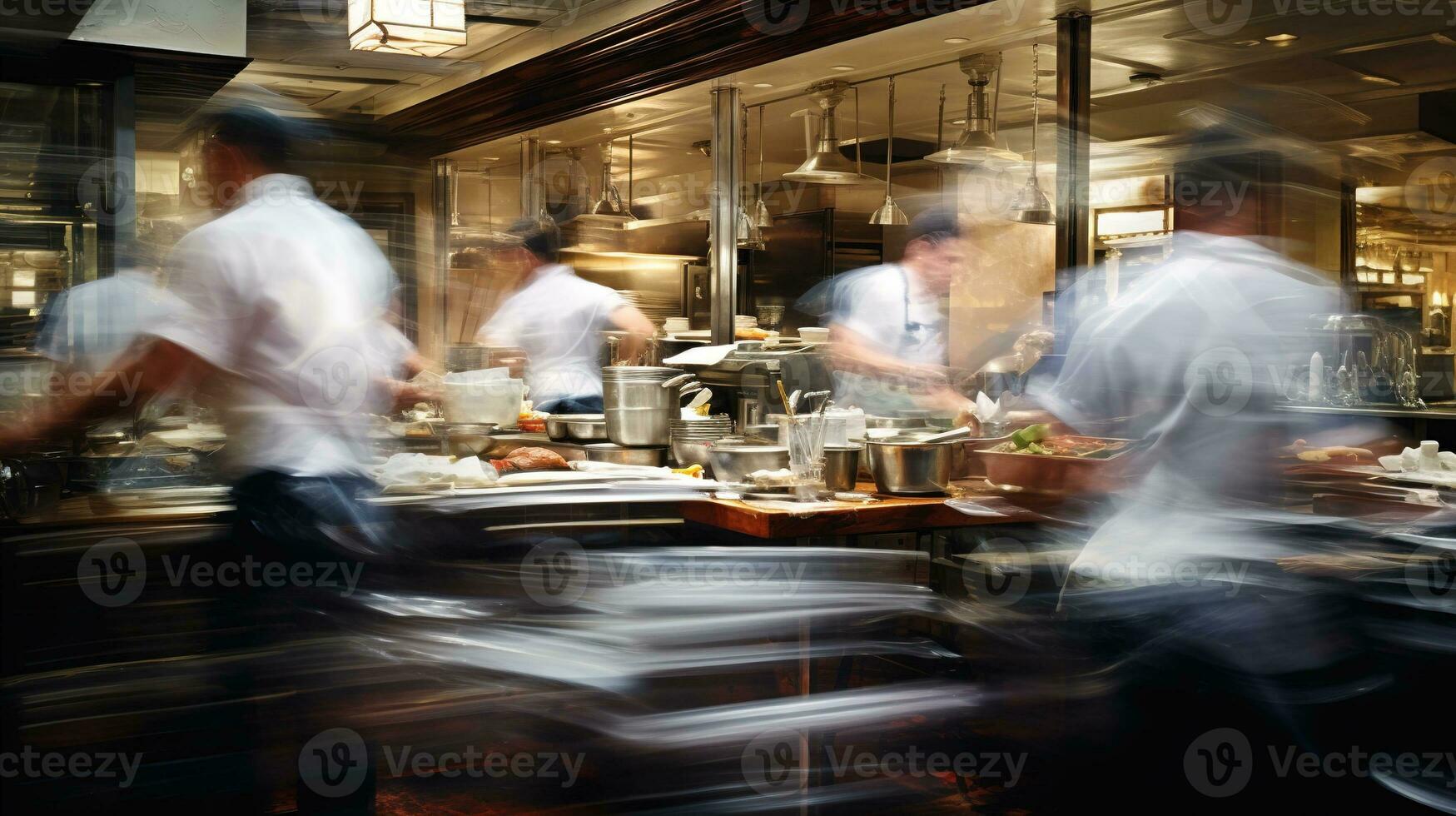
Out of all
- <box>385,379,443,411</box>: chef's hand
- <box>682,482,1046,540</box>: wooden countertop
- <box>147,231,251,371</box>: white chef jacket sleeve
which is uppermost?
<box>147,231,251,371</box>: white chef jacket sleeve

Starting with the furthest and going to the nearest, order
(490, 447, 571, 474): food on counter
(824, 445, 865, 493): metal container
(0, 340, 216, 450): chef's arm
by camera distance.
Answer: (490, 447, 571, 474): food on counter → (824, 445, 865, 493): metal container → (0, 340, 216, 450): chef's arm

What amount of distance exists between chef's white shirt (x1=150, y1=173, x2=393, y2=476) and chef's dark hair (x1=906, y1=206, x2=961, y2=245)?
19.9 ft

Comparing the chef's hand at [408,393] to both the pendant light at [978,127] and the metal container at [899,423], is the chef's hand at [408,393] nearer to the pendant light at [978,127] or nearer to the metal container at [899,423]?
the metal container at [899,423]

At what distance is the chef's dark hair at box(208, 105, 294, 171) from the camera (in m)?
2.64

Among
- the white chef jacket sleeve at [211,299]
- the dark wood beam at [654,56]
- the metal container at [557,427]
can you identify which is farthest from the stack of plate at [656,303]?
the white chef jacket sleeve at [211,299]

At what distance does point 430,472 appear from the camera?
3.09m

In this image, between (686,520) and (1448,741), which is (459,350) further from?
(1448,741)

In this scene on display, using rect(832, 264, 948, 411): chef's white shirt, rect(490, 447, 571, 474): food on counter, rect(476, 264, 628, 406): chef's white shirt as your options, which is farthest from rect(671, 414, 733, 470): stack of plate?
rect(476, 264, 628, 406): chef's white shirt

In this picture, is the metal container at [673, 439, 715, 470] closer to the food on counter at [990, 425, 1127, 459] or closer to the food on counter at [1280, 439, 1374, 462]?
the food on counter at [990, 425, 1127, 459]

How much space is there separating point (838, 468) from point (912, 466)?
0.75 feet

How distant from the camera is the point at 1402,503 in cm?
254

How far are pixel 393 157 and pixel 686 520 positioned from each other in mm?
6341

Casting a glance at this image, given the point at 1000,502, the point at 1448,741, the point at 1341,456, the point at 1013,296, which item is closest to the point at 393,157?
the point at 1013,296

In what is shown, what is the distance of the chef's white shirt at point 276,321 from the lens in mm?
2607
